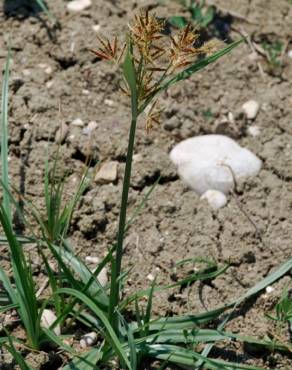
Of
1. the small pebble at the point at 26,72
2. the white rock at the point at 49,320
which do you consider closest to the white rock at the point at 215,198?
the white rock at the point at 49,320

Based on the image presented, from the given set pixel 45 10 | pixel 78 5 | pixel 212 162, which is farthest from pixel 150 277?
pixel 78 5

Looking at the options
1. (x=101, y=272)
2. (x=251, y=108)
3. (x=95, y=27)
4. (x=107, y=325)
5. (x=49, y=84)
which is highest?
(x=95, y=27)

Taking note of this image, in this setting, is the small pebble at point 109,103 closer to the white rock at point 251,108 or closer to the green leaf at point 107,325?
the white rock at point 251,108

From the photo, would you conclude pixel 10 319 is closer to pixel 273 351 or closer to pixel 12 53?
pixel 273 351

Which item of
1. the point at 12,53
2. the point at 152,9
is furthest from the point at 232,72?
the point at 12,53

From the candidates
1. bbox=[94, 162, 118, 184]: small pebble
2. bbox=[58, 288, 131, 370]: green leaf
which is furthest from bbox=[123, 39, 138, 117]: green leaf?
bbox=[94, 162, 118, 184]: small pebble

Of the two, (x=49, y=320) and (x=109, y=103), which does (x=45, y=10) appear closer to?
(x=109, y=103)
